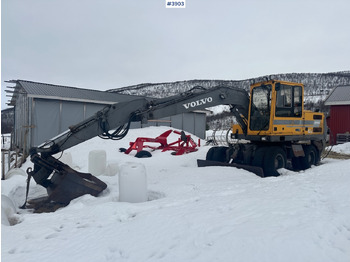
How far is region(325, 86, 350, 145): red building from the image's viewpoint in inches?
869

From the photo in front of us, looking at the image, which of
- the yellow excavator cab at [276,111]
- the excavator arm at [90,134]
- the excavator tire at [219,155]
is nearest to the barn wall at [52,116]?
the excavator arm at [90,134]

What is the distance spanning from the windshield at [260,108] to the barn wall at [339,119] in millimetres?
15817

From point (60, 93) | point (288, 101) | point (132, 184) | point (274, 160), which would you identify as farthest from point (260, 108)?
point (60, 93)

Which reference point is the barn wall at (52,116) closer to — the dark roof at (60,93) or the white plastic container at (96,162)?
the dark roof at (60,93)

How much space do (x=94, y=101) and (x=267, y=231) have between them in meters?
18.1

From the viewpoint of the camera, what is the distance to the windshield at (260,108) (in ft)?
30.1

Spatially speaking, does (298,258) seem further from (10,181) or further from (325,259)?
(10,181)

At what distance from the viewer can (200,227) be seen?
403cm

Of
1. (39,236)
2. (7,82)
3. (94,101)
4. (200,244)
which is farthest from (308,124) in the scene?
(7,82)

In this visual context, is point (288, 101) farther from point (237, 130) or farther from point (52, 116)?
point (52, 116)

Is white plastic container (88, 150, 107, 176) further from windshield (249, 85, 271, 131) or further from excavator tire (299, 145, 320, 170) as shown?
excavator tire (299, 145, 320, 170)

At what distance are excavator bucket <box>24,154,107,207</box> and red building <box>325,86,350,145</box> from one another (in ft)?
69.4

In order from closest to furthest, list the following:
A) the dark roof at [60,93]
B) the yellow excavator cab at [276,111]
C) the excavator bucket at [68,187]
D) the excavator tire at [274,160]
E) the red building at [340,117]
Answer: the excavator bucket at [68,187] → the excavator tire at [274,160] → the yellow excavator cab at [276,111] → the dark roof at [60,93] → the red building at [340,117]

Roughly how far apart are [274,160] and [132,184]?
5.15 metres
